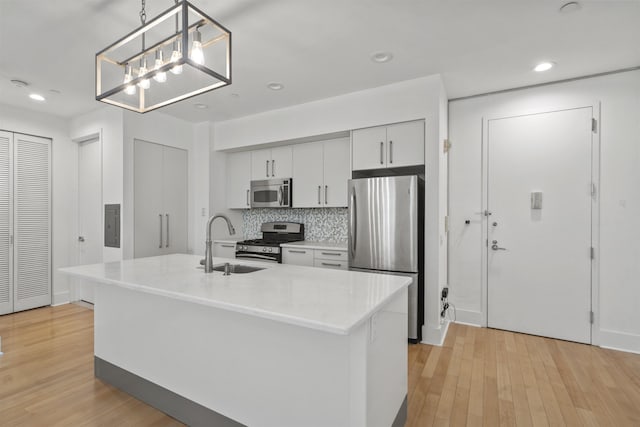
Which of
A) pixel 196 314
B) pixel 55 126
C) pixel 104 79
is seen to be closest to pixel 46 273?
pixel 55 126

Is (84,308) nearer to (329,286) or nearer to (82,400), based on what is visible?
(82,400)

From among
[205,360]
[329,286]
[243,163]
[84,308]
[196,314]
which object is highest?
[243,163]

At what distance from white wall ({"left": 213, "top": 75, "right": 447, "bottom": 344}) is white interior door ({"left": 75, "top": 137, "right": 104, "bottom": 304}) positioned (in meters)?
2.82

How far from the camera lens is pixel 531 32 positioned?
236cm

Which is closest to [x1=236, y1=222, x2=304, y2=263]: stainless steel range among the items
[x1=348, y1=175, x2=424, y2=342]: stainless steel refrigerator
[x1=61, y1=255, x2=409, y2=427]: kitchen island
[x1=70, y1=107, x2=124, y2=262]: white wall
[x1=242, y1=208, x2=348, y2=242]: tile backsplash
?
[x1=242, y1=208, x2=348, y2=242]: tile backsplash

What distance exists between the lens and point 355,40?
2477mm

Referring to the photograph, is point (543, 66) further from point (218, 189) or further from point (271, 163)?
point (218, 189)

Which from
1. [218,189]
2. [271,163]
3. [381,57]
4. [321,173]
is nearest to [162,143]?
[218,189]

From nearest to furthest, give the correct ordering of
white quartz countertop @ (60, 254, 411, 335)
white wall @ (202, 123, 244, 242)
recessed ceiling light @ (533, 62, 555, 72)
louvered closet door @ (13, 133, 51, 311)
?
white quartz countertop @ (60, 254, 411, 335) → recessed ceiling light @ (533, 62, 555, 72) → louvered closet door @ (13, 133, 51, 311) → white wall @ (202, 123, 244, 242)

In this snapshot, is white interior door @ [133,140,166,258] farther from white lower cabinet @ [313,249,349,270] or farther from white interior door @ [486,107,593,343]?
white interior door @ [486,107,593,343]

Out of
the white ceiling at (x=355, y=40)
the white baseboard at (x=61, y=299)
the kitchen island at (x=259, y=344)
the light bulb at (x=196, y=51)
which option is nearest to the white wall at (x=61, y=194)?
the white baseboard at (x=61, y=299)

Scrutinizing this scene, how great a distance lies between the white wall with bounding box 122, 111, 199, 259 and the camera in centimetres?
392

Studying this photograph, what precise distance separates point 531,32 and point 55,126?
5691 millimetres

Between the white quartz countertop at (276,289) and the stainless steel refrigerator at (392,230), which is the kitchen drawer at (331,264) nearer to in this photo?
the stainless steel refrigerator at (392,230)
